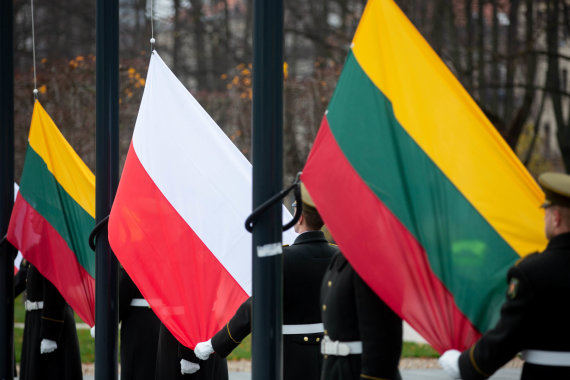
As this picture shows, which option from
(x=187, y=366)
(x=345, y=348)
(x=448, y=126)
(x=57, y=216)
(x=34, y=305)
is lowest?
(x=187, y=366)

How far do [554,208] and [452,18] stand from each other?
14.8 metres

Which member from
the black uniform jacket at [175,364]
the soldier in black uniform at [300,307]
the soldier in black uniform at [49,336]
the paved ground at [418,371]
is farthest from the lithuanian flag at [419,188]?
the paved ground at [418,371]

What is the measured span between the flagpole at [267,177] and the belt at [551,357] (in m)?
1.00

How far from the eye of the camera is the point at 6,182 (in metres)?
6.93

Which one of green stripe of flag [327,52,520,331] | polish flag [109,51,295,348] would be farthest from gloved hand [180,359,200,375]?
green stripe of flag [327,52,520,331]

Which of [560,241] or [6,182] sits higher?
[6,182]

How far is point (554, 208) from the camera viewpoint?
137 inches

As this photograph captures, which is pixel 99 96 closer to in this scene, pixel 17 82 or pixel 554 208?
pixel 554 208

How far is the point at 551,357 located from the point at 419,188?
83 cm

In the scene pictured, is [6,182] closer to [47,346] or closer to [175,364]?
[47,346]

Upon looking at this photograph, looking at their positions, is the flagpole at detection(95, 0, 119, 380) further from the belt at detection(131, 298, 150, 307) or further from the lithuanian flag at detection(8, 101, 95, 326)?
the belt at detection(131, 298, 150, 307)

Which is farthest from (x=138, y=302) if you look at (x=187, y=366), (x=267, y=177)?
(x=267, y=177)

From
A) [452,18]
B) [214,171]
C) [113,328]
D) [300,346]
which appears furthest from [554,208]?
[452,18]

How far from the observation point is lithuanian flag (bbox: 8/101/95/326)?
603 centimetres
